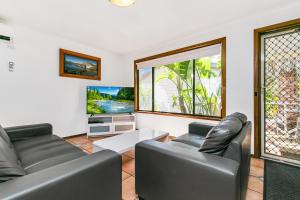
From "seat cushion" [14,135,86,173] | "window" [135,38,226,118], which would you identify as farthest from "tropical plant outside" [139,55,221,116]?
"seat cushion" [14,135,86,173]

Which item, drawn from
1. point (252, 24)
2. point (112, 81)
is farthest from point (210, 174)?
point (112, 81)

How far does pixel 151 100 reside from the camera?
4074 mm

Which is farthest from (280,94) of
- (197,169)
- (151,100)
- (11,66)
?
(11,66)

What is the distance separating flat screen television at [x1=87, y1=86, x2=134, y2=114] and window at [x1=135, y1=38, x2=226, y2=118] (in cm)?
45

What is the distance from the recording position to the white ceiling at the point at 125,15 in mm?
2059

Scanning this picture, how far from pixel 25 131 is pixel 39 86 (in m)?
1.34

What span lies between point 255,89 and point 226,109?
0.54 m

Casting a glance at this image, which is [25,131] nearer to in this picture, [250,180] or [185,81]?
[250,180]

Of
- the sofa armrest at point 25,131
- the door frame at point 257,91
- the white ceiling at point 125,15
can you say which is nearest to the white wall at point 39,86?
the white ceiling at point 125,15

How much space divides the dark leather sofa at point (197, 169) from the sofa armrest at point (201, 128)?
87 centimetres

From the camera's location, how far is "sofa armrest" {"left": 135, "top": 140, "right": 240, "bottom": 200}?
0.95 m

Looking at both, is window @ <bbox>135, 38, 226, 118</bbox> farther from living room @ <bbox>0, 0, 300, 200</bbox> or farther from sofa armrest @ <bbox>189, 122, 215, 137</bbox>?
sofa armrest @ <bbox>189, 122, 215, 137</bbox>

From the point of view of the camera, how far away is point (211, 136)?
3.95 ft

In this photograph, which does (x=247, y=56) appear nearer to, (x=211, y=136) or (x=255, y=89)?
(x=255, y=89)
